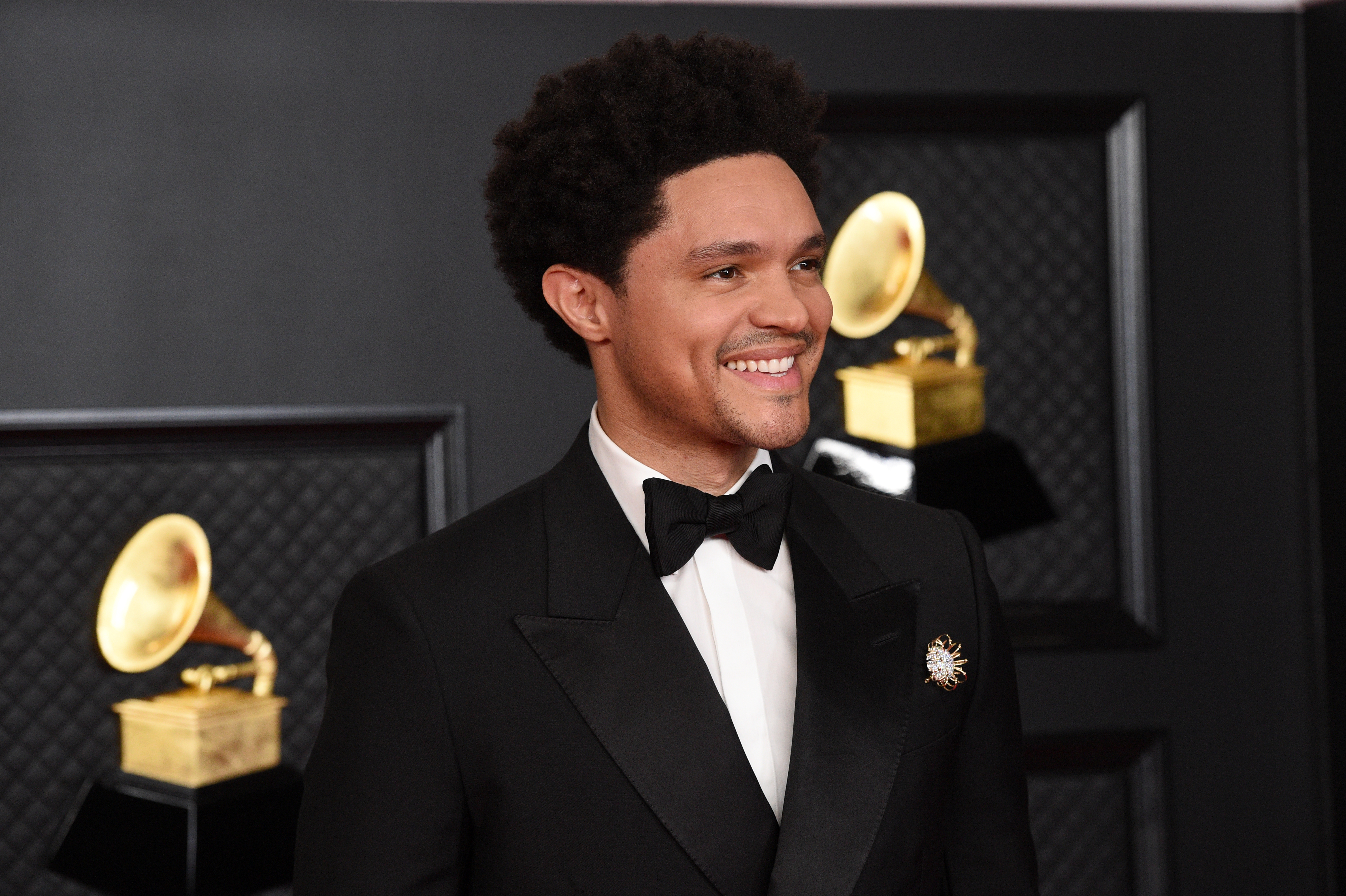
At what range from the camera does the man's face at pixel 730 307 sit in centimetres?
108

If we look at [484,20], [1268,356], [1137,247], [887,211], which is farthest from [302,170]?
[1268,356]

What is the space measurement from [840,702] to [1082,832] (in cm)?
117

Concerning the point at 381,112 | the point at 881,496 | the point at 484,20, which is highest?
the point at 484,20

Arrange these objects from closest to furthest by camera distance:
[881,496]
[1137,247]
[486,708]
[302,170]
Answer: [486,708] → [881,496] → [302,170] → [1137,247]

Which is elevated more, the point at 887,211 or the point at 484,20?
the point at 484,20

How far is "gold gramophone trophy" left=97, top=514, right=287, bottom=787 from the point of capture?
172 cm

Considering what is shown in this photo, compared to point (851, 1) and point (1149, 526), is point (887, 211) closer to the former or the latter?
point (851, 1)

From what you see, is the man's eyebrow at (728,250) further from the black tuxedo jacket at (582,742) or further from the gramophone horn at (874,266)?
the gramophone horn at (874,266)

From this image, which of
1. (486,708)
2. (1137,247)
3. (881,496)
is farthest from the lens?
(1137,247)

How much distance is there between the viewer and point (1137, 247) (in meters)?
1.99

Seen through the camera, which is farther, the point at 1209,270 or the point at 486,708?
the point at 1209,270

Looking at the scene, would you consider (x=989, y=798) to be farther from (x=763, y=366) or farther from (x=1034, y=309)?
(x=1034, y=309)

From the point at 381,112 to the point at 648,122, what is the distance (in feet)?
2.63

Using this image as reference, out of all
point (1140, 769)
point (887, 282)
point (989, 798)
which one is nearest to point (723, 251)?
point (989, 798)
